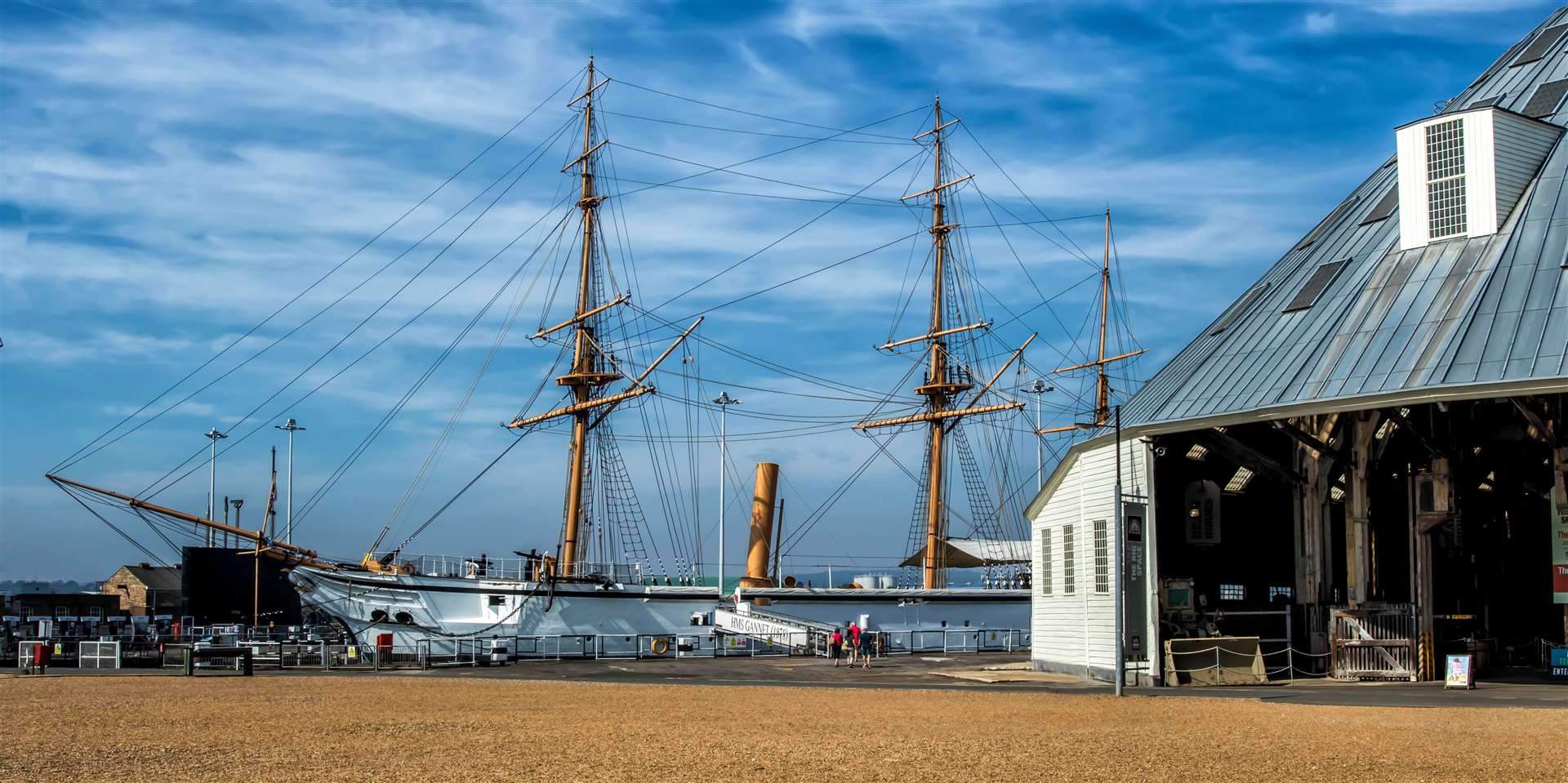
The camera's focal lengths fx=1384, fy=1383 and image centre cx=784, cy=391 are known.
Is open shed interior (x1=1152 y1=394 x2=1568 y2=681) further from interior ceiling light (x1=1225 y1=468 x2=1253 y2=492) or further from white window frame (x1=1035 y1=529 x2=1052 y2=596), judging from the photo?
white window frame (x1=1035 y1=529 x2=1052 y2=596)

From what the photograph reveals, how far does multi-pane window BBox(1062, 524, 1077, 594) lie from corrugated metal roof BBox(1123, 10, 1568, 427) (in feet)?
10.5

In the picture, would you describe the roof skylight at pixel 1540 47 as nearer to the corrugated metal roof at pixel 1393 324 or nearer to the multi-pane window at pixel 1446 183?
the corrugated metal roof at pixel 1393 324

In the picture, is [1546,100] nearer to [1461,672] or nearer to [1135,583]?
[1461,672]

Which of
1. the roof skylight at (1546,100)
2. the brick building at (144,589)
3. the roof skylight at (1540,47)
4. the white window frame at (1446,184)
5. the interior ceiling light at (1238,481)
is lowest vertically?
the brick building at (144,589)

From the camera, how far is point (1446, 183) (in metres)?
28.9

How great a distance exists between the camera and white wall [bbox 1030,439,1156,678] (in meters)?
29.4

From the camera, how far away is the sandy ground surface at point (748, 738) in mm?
14414

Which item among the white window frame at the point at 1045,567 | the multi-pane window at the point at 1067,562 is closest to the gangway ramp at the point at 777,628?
the white window frame at the point at 1045,567

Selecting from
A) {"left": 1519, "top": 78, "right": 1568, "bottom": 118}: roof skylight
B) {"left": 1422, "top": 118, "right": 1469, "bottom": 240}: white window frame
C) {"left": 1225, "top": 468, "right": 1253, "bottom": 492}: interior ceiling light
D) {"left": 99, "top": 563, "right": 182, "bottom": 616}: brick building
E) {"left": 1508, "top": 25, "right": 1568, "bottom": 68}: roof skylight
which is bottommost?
{"left": 99, "top": 563, "right": 182, "bottom": 616}: brick building

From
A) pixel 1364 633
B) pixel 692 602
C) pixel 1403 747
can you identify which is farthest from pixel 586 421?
pixel 1403 747

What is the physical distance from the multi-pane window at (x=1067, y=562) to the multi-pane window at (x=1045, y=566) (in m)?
1.16

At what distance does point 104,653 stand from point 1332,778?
3226 centimetres

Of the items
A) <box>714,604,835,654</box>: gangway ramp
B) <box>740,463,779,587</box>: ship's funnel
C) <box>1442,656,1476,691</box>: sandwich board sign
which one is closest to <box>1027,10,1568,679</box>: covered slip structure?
<box>1442,656,1476,691</box>: sandwich board sign

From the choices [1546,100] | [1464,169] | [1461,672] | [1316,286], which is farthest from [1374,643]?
[1546,100]
